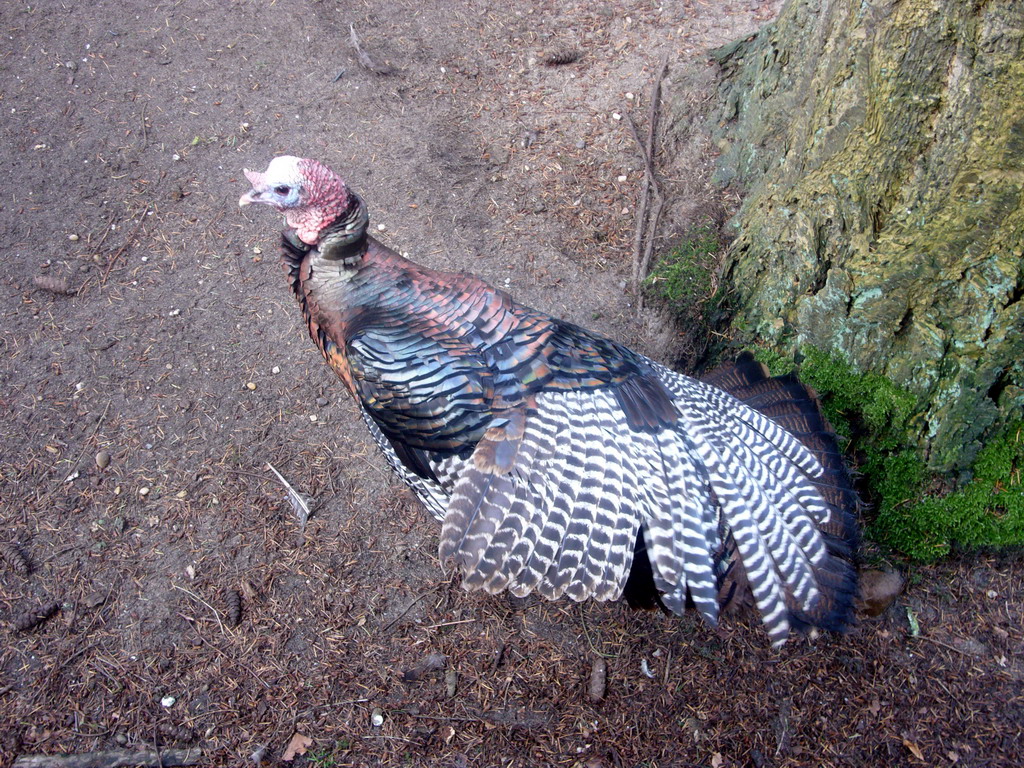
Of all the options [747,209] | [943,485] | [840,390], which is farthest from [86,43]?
[943,485]

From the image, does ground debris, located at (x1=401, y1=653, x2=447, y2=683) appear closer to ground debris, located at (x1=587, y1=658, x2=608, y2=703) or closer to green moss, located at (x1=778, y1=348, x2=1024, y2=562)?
ground debris, located at (x1=587, y1=658, x2=608, y2=703)

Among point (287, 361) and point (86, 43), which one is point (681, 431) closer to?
point (287, 361)

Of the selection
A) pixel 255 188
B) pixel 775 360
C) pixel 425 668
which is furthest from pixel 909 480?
pixel 255 188

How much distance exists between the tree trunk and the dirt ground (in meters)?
0.98

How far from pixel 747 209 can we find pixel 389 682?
3.69m

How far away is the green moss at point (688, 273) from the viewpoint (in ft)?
14.5

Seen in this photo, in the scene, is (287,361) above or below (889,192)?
below

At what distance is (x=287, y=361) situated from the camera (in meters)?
4.34

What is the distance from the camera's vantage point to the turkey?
8.86ft

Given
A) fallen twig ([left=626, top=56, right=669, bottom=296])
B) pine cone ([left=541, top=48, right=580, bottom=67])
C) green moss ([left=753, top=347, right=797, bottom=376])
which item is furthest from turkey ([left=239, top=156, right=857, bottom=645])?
pine cone ([left=541, top=48, right=580, bottom=67])

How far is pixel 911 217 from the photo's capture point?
10.4 feet

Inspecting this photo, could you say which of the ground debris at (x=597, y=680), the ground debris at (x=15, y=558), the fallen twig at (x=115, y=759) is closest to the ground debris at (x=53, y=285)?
the ground debris at (x=15, y=558)

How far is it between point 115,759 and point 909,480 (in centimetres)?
408

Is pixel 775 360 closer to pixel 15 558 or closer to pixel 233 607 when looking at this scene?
pixel 233 607
